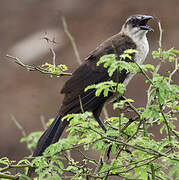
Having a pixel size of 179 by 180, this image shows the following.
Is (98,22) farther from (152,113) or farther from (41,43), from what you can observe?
(152,113)

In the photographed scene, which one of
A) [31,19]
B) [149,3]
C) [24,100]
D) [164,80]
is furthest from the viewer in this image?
[31,19]

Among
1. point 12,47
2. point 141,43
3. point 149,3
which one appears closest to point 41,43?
point 12,47

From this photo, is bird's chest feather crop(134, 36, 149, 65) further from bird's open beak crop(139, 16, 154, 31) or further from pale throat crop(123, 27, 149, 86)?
bird's open beak crop(139, 16, 154, 31)

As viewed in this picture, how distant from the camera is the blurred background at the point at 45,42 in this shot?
10.8 metres

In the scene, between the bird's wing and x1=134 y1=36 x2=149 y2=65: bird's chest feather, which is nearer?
the bird's wing

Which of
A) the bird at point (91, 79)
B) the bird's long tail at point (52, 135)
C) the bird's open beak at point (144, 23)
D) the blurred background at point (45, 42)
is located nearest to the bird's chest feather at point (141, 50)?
the bird at point (91, 79)

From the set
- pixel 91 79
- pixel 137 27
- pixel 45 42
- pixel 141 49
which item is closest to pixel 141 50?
pixel 141 49

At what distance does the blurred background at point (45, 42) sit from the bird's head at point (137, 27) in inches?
225

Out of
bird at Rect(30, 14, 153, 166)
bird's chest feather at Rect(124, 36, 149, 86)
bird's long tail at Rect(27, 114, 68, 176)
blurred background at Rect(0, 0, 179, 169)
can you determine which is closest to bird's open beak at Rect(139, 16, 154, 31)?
bird at Rect(30, 14, 153, 166)

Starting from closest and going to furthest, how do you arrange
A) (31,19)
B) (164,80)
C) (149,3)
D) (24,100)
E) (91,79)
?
(164,80) → (91,79) → (24,100) → (149,3) → (31,19)

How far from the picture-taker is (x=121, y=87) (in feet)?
8.42

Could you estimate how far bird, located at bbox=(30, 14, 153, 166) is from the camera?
3934 mm

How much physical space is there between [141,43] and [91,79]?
674 mm

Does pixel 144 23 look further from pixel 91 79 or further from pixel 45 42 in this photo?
pixel 45 42
